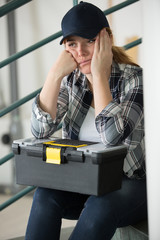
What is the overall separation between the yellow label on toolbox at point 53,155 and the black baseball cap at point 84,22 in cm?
42

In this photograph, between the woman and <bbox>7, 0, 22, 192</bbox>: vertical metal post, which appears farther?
<bbox>7, 0, 22, 192</bbox>: vertical metal post

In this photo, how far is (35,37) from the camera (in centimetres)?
338

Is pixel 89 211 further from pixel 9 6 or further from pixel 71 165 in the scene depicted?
pixel 9 6

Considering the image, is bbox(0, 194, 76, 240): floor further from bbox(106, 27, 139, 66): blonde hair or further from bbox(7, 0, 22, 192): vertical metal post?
bbox(106, 27, 139, 66): blonde hair

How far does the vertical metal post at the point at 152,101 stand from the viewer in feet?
2.25

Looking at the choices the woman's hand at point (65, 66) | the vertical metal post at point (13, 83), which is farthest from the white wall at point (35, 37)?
the woman's hand at point (65, 66)

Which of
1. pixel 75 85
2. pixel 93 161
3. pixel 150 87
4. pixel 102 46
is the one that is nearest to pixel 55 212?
pixel 93 161

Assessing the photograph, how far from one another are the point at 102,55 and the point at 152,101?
0.67 m

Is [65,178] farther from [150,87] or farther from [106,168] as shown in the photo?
[150,87]

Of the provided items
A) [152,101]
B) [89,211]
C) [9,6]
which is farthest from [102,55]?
[152,101]

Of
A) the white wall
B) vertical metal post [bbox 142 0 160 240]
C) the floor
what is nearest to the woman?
vertical metal post [bbox 142 0 160 240]

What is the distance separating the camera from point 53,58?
3.34 metres

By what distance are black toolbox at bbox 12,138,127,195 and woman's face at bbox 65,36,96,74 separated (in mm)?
296

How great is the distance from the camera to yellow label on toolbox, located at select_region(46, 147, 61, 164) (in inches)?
45.7
